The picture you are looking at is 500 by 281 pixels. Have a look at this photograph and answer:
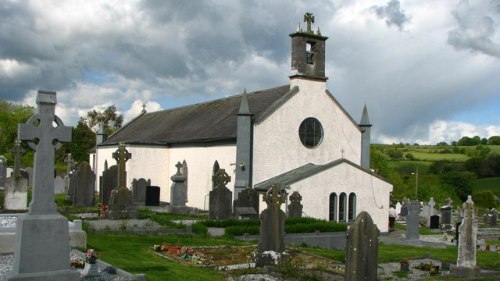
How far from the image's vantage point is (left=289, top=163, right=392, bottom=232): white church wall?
28719 millimetres

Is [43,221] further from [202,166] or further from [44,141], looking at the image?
[202,166]

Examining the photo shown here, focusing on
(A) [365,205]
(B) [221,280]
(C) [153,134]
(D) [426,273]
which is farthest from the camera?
(C) [153,134]

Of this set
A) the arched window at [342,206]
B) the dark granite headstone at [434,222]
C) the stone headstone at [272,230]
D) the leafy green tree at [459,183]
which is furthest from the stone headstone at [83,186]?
the leafy green tree at [459,183]

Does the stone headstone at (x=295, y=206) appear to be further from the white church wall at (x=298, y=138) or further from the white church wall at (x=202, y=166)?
the white church wall at (x=202, y=166)

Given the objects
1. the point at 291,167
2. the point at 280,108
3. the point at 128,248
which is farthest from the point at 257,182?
the point at 128,248

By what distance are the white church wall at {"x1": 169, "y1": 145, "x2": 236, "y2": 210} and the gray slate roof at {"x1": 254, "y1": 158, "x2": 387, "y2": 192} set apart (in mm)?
2272

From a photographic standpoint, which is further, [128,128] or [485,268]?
[128,128]

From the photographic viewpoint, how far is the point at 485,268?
17.3 m

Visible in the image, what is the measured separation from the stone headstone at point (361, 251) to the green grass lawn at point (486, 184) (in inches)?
2564

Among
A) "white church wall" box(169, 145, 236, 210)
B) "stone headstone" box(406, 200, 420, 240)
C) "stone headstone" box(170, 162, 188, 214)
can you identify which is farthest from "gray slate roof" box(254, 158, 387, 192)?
"stone headstone" box(406, 200, 420, 240)

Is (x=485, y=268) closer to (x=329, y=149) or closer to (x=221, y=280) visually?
(x=221, y=280)

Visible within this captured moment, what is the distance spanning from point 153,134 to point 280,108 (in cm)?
1503

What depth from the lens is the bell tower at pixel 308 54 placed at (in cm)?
3275

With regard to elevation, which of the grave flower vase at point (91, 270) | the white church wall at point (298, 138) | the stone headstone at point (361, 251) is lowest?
the grave flower vase at point (91, 270)
